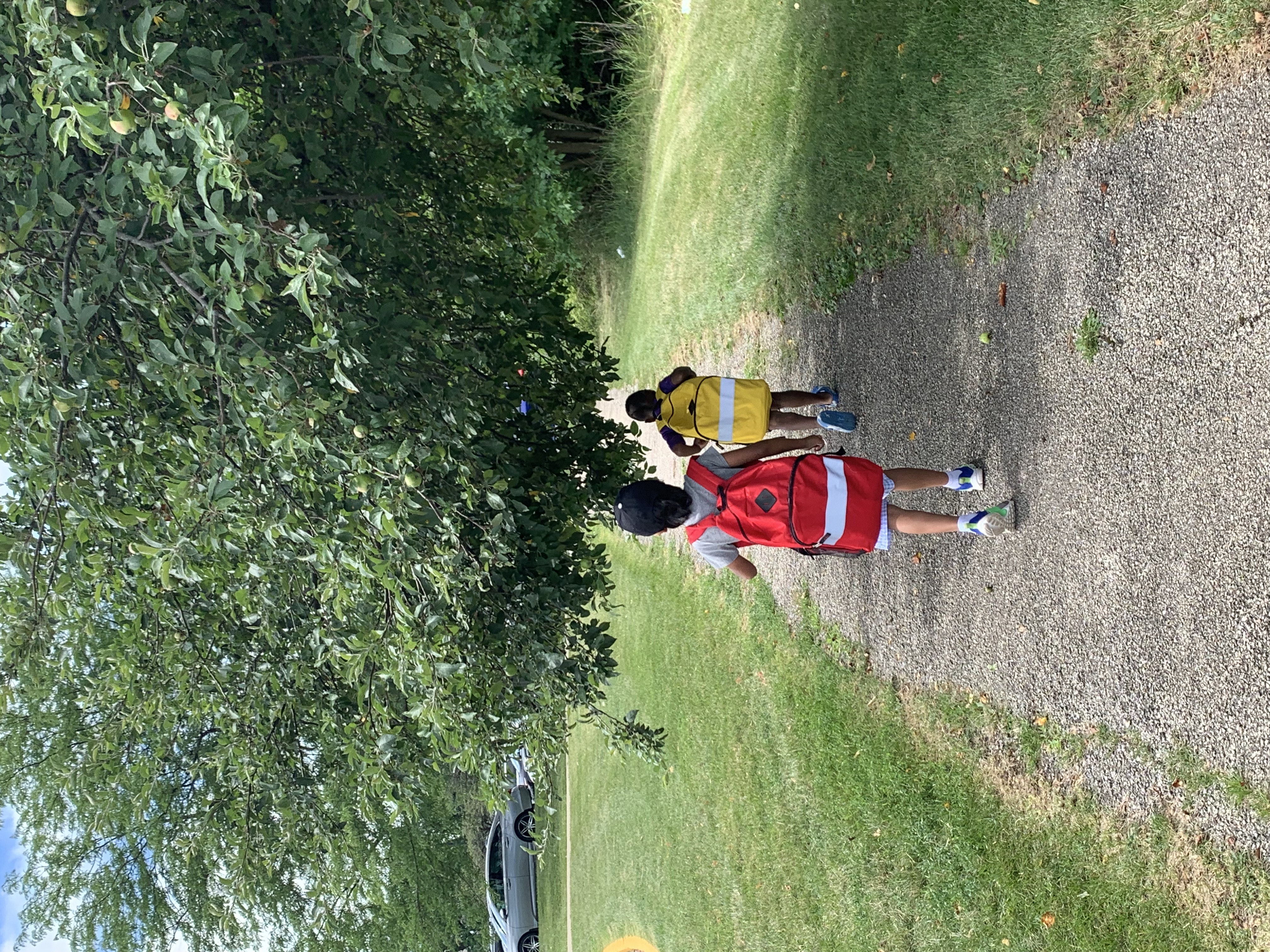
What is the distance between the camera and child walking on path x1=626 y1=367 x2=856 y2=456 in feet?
22.2

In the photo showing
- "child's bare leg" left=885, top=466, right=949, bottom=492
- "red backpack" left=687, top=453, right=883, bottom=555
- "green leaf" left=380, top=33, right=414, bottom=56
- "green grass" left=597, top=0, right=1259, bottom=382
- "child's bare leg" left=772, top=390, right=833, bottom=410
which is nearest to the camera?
"green leaf" left=380, top=33, right=414, bottom=56

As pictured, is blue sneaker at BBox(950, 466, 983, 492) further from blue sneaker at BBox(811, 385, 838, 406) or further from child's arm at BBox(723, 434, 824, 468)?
blue sneaker at BBox(811, 385, 838, 406)

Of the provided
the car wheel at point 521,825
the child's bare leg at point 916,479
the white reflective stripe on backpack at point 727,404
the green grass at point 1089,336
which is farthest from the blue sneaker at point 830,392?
the car wheel at point 521,825

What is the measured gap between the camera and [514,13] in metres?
7.42

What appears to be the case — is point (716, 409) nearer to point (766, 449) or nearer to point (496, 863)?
point (766, 449)

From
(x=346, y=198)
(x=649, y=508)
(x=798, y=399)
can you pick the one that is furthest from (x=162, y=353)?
(x=798, y=399)

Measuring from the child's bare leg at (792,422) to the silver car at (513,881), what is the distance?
38.9 ft

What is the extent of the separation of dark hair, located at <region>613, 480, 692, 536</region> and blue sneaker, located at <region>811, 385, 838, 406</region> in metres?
2.26

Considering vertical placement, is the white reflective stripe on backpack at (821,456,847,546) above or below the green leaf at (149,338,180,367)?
below

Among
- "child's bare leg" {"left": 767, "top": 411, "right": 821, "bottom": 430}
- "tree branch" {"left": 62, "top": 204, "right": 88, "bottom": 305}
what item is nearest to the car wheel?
"child's bare leg" {"left": 767, "top": 411, "right": 821, "bottom": 430}

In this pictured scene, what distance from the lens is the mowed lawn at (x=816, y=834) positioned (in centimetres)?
462

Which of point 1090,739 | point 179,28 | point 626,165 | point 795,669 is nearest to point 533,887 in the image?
point 795,669

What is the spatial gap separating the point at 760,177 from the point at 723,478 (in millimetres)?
5160

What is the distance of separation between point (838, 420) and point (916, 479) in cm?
139
